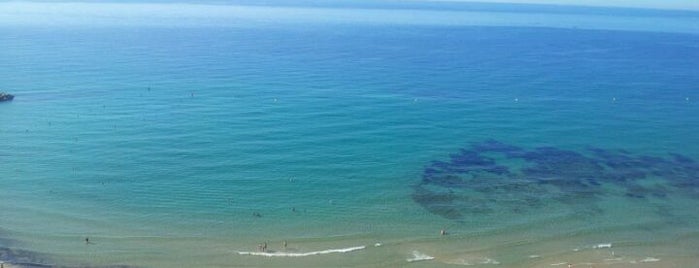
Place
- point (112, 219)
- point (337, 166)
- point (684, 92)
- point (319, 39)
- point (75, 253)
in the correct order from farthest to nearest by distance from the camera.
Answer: point (319, 39)
point (684, 92)
point (337, 166)
point (112, 219)
point (75, 253)

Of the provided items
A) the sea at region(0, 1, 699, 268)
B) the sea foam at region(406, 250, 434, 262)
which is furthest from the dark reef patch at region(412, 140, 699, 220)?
the sea foam at region(406, 250, 434, 262)

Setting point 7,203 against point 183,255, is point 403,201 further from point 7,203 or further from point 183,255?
point 7,203

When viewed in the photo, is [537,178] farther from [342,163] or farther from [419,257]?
[419,257]

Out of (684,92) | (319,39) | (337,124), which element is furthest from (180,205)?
(319,39)

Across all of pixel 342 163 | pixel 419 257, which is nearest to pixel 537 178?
pixel 342 163

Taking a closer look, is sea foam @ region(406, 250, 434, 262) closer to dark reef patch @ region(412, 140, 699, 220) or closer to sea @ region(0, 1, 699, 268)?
sea @ region(0, 1, 699, 268)

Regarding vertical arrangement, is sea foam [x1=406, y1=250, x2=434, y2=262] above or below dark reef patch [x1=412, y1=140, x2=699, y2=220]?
below
